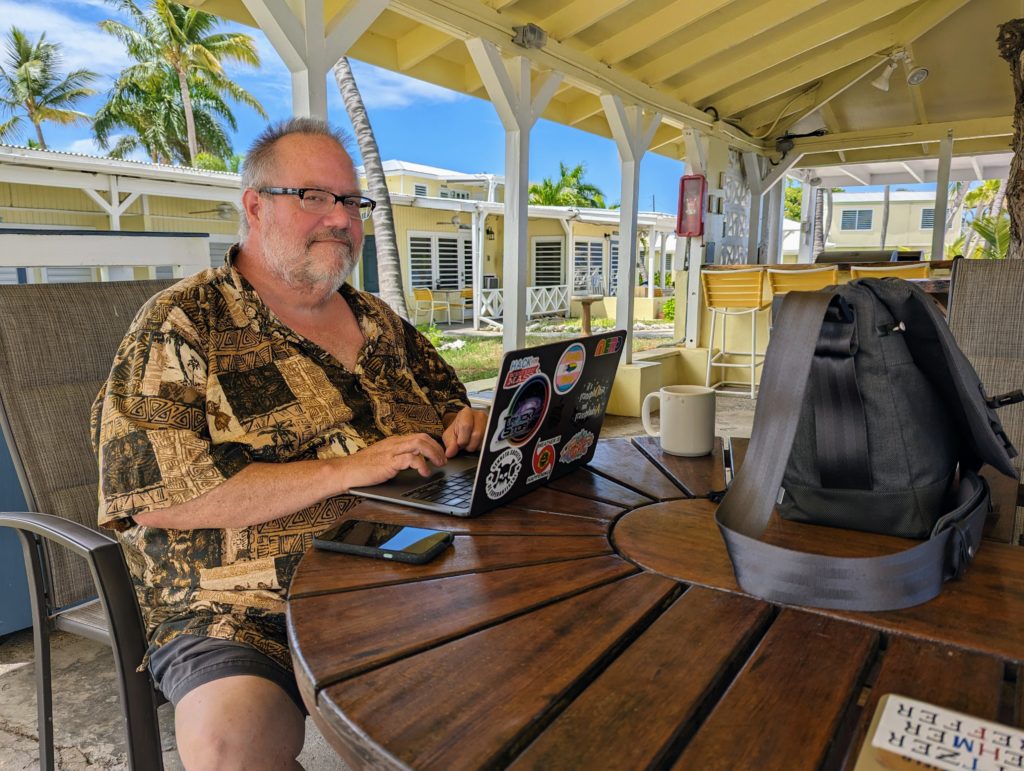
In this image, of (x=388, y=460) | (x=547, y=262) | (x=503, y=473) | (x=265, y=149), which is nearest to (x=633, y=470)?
(x=503, y=473)

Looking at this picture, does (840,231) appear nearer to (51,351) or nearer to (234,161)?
(234,161)

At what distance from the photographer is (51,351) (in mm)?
1591

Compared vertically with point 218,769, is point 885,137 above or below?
above

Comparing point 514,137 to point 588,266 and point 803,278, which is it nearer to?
point 803,278

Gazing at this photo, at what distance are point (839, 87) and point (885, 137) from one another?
42.4 inches

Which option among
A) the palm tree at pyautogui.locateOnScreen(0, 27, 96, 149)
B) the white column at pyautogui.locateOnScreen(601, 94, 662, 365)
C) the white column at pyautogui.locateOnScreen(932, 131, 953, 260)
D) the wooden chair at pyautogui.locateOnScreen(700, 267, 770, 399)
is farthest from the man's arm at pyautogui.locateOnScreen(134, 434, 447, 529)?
the palm tree at pyautogui.locateOnScreen(0, 27, 96, 149)

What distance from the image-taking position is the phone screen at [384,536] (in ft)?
3.19

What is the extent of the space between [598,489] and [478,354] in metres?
8.65

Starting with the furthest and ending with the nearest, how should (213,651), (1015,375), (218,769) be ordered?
(1015,375) < (213,651) < (218,769)

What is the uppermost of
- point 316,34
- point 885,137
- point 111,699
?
point 885,137

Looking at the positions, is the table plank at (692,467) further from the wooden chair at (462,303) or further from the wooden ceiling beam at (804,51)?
the wooden chair at (462,303)

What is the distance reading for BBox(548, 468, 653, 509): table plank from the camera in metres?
1.20

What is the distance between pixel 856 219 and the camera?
26.7 meters

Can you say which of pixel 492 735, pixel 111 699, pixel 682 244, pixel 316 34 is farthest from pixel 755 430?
pixel 682 244
